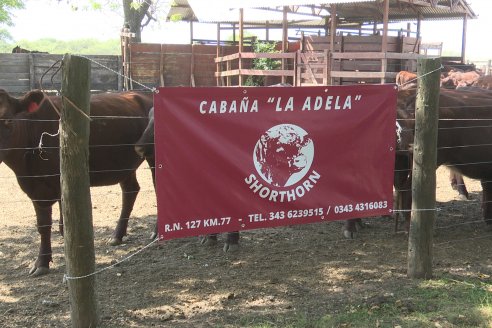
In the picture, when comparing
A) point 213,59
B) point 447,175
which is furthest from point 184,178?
point 213,59

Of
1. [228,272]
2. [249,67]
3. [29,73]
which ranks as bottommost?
[228,272]

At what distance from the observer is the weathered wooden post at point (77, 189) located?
3383mm

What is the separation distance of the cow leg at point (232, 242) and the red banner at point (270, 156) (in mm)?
1462

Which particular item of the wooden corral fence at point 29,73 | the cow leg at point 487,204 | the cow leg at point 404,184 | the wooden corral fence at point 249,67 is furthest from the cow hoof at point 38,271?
the wooden corral fence at point 29,73

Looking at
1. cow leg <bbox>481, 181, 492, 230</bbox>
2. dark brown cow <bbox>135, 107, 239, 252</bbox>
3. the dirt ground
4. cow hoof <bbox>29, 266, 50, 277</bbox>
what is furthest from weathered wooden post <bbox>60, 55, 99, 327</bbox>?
cow leg <bbox>481, 181, 492, 230</bbox>

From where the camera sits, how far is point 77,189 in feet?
11.3

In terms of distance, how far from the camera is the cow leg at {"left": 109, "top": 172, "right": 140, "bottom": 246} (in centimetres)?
594

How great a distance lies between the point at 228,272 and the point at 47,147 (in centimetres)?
208

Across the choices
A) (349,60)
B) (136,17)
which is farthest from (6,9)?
(349,60)

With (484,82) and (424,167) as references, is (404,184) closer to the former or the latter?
(424,167)

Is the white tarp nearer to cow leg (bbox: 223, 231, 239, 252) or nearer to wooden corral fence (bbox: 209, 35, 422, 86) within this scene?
wooden corral fence (bbox: 209, 35, 422, 86)

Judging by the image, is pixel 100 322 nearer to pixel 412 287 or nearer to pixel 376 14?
pixel 412 287

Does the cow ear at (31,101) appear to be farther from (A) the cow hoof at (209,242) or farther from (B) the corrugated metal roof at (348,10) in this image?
(B) the corrugated metal roof at (348,10)

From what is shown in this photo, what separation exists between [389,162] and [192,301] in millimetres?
2102
